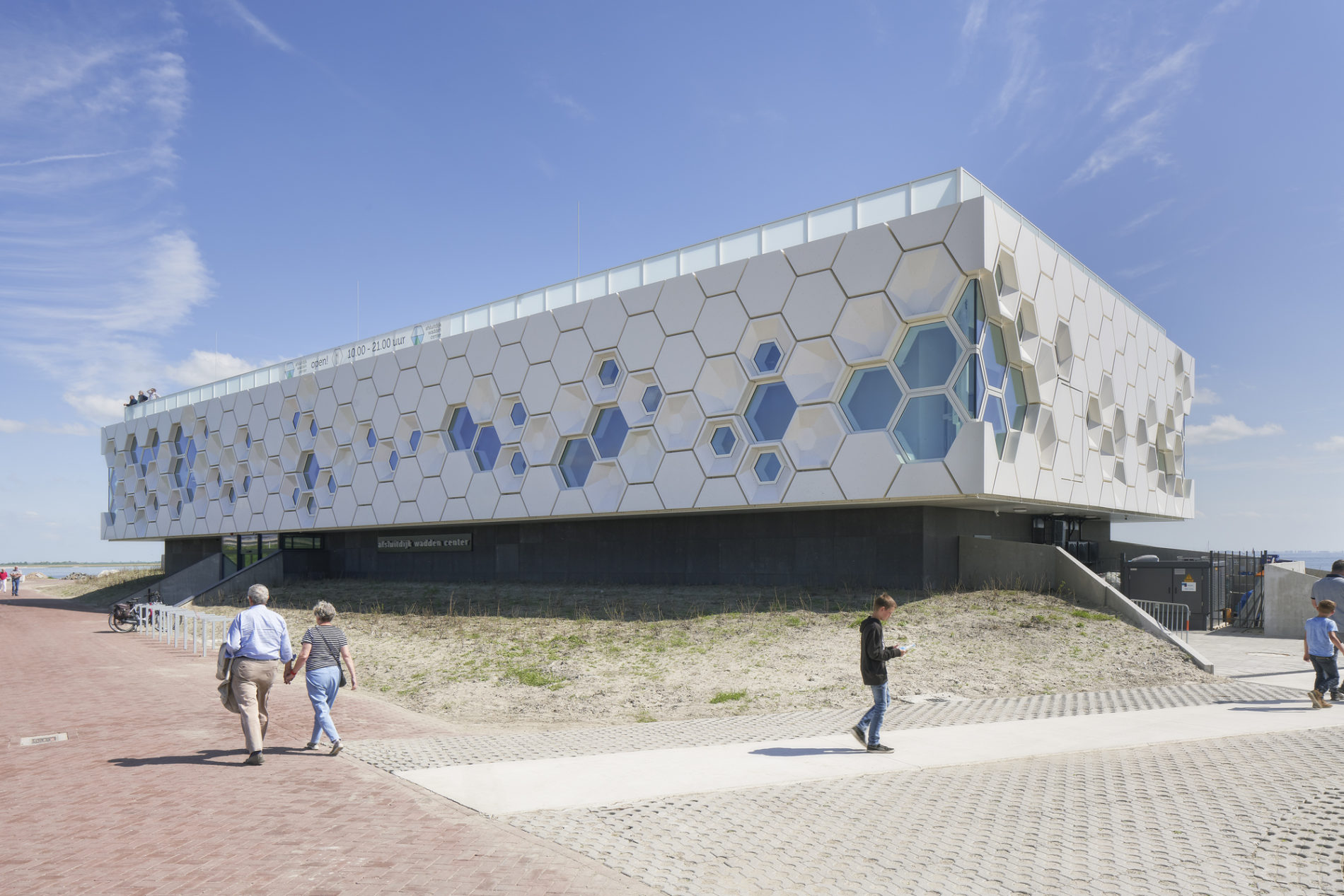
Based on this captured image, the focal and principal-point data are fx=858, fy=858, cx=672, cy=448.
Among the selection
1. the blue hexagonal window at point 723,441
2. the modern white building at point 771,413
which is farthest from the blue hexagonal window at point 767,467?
the blue hexagonal window at point 723,441

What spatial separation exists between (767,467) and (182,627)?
15.3m

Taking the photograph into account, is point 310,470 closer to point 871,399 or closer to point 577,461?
point 577,461

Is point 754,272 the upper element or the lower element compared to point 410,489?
upper

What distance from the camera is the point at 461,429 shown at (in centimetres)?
2925

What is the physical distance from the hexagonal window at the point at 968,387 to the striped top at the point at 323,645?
1404 cm

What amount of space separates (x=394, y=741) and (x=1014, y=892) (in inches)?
269

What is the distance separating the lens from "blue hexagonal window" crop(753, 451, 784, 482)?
69.8 ft

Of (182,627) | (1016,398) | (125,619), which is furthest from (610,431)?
(125,619)

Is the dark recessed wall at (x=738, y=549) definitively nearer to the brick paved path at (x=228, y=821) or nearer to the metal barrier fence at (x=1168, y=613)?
the metal barrier fence at (x=1168, y=613)

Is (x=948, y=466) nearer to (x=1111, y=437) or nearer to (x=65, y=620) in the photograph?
(x=1111, y=437)

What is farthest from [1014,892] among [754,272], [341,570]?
[341,570]

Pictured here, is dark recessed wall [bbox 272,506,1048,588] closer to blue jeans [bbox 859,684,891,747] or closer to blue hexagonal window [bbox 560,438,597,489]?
blue hexagonal window [bbox 560,438,597,489]

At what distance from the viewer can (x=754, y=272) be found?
21.6 metres

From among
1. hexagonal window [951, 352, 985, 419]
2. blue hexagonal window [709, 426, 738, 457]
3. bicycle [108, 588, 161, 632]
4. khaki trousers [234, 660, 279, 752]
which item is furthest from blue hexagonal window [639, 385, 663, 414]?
khaki trousers [234, 660, 279, 752]
